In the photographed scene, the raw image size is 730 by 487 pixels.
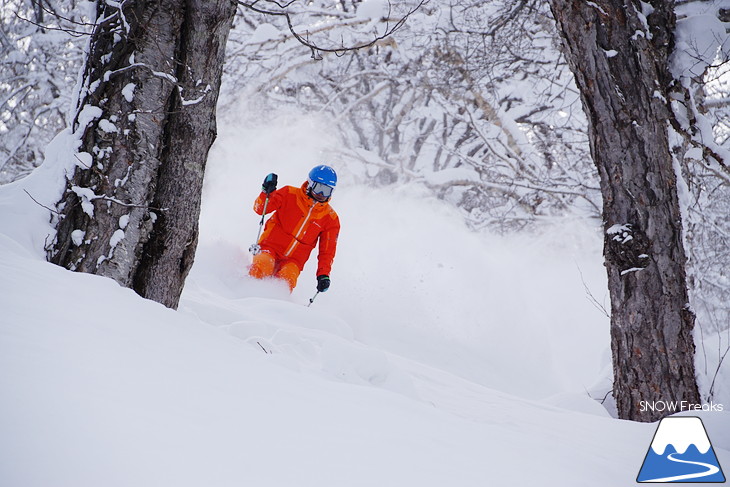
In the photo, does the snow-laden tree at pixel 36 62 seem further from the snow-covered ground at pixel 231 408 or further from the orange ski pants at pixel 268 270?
the snow-covered ground at pixel 231 408

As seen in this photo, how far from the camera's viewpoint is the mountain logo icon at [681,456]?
5.34 feet

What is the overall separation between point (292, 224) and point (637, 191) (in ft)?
13.2

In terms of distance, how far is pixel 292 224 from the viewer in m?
6.25

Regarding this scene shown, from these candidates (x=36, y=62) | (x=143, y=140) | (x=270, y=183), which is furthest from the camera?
(x=36, y=62)

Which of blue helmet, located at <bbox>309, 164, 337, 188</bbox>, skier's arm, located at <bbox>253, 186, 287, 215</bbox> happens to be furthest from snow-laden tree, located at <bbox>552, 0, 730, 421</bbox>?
skier's arm, located at <bbox>253, 186, 287, 215</bbox>

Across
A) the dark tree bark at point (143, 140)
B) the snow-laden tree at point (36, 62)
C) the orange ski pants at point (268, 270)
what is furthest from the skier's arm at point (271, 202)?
the snow-laden tree at point (36, 62)

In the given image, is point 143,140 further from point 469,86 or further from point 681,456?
point 469,86

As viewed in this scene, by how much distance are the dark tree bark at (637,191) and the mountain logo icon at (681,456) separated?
3.46 ft

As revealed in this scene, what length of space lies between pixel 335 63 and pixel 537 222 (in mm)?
6521

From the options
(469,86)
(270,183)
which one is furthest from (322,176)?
(469,86)

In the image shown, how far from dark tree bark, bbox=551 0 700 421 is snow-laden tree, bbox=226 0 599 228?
1704mm

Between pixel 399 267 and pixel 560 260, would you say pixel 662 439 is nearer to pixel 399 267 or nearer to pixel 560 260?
pixel 399 267

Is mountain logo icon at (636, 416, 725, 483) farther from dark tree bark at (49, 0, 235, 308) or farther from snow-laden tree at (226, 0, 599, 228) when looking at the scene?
snow-laden tree at (226, 0, 599, 228)

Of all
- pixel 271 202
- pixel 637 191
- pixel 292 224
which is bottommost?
pixel 637 191
